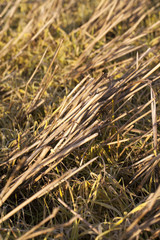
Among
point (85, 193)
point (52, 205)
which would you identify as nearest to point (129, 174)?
point (85, 193)

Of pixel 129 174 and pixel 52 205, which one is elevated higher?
pixel 52 205

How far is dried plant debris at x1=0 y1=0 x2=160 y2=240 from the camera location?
3.50 feet

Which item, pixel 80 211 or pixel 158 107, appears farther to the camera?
pixel 158 107

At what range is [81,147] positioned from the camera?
4.73 ft

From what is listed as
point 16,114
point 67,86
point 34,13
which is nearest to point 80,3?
point 34,13

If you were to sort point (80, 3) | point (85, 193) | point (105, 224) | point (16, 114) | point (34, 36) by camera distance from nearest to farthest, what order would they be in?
1. point (105, 224)
2. point (85, 193)
3. point (16, 114)
4. point (34, 36)
5. point (80, 3)

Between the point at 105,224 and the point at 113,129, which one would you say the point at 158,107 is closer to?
the point at 113,129

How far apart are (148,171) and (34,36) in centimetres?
133

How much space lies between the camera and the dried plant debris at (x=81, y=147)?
3.50ft

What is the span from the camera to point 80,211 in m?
1.18

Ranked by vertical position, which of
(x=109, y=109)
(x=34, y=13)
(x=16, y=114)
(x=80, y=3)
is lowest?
(x=109, y=109)

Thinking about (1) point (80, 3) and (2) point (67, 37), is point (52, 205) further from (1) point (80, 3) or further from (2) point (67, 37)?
(1) point (80, 3)

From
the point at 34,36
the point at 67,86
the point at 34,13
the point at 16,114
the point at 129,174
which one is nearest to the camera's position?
the point at 129,174

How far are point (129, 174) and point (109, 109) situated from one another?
32cm
